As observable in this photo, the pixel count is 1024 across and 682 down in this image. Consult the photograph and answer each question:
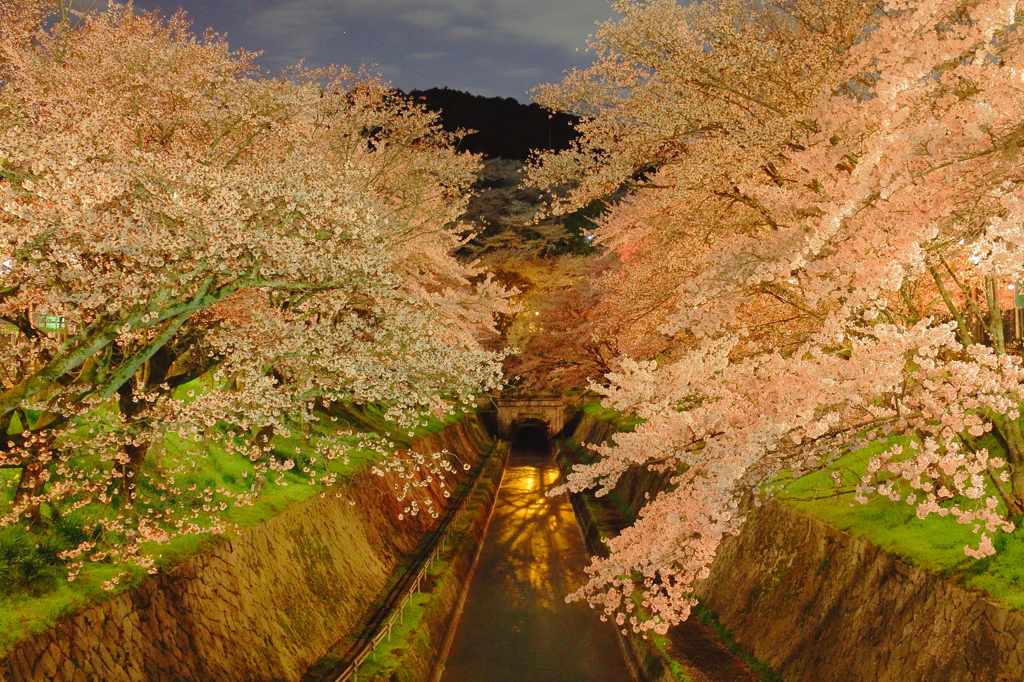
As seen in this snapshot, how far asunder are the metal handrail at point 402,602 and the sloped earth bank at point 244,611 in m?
0.56

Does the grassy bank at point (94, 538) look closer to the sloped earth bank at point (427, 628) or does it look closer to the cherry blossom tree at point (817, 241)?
the sloped earth bank at point (427, 628)

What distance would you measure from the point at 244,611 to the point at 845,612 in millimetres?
8845

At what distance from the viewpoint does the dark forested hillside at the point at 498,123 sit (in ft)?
247

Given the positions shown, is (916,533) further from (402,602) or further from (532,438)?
(532,438)

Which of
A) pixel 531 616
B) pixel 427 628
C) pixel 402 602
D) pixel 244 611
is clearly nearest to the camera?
pixel 244 611

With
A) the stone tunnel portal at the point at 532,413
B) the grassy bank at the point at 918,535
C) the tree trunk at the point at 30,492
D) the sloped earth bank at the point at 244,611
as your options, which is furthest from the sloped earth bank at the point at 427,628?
the stone tunnel portal at the point at 532,413

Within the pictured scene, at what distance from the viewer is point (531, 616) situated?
A: 17.5m

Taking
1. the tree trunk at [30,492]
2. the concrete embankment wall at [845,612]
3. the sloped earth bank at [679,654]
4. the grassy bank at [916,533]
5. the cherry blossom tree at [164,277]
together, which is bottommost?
the sloped earth bank at [679,654]

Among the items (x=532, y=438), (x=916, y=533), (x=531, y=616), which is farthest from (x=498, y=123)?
(x=916, y=533)

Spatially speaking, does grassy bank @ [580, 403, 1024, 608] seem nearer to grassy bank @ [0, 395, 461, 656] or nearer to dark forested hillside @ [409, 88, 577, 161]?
grassy bank @ [0, 395, 461, 656]

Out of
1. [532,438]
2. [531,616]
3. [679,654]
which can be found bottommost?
[532,438]

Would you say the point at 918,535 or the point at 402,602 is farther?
the point at 402,602

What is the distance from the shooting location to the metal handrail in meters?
10.4

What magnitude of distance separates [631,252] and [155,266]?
21.5 metres
